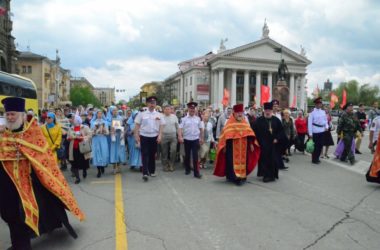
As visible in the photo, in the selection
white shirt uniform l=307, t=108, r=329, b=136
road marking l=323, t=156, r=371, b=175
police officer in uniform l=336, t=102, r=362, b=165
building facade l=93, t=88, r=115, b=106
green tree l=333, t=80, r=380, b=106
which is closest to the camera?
road marking l=323, t=156, r=371, b=175

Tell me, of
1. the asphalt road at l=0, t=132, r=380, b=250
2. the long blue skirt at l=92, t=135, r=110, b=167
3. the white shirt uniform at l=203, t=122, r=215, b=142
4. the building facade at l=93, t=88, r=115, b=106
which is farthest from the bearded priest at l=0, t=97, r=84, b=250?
the building facade at l=93, t=88, r=115, b=106

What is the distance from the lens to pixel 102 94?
577 feet

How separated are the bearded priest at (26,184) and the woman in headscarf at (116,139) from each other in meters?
4.98

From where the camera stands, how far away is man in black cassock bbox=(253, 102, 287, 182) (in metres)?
8.49

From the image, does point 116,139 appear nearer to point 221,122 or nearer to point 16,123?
point 221,122

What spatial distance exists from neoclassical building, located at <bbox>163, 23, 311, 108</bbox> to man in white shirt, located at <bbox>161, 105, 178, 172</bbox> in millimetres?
68141

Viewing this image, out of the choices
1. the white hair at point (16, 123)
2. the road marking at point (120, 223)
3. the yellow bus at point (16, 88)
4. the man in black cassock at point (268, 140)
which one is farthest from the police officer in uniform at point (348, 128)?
the yellow bus at point (16, 88)

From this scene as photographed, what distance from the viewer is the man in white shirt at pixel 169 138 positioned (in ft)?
32.5

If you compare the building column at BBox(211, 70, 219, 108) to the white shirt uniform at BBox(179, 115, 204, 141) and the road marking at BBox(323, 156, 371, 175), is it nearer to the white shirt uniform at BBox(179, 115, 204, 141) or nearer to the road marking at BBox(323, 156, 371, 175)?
the road marking at BBox(323, 156, 371, 175)

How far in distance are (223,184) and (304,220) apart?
285 cm

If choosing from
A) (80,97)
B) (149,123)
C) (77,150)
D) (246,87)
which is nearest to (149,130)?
(149,123)


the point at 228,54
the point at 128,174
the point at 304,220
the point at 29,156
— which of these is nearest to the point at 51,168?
the point at 29,156

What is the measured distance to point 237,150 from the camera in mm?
8258

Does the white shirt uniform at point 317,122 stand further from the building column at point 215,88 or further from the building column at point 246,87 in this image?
the building column at point 246,87
